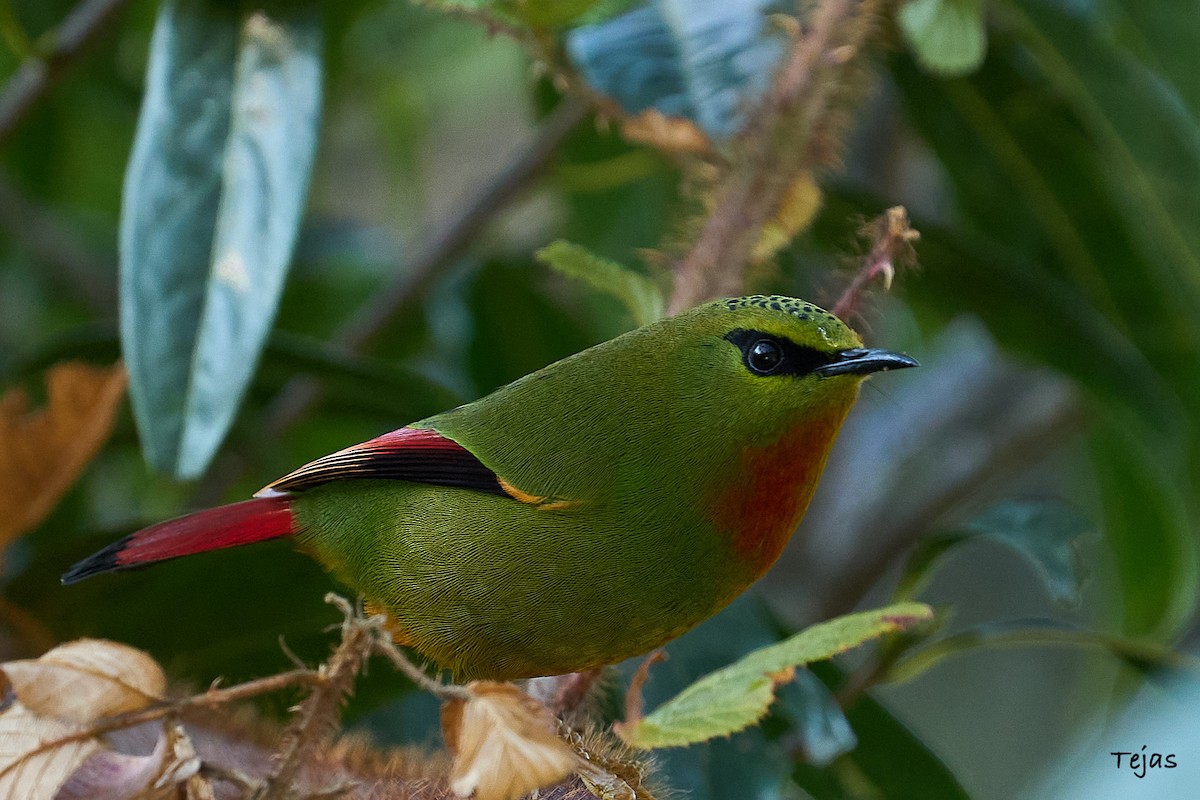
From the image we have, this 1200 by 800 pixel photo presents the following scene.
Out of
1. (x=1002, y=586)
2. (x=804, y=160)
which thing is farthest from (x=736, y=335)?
(x=1002, y=586)

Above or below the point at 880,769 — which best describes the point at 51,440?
above

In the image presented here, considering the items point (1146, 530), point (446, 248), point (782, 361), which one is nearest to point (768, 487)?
point (782, 361)

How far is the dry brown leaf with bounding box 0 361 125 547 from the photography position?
1247 mm

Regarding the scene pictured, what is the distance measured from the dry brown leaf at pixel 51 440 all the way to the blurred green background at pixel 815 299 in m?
0.17

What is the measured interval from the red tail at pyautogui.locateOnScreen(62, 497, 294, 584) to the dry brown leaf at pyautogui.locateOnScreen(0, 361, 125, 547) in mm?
167

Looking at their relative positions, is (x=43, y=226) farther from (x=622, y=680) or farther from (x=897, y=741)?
(x=897, y=741)

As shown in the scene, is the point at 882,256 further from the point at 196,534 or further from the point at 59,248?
the point at 59,248

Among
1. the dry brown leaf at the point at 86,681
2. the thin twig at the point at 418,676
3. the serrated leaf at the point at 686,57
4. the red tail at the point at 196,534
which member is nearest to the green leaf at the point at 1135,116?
the serrated leaf at the point at 686,57

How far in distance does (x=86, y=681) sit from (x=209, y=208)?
772mm

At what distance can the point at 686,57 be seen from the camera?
1.54 metres

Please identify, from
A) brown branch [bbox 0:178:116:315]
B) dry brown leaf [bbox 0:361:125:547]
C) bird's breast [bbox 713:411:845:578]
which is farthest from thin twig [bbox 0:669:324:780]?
brown branch [bbox 0:178:116:315]

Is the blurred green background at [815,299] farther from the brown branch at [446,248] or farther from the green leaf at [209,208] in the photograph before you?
the green leaf at [209,208]

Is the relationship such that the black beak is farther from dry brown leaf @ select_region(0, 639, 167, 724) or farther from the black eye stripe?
dry brown leaf @ select_region(0, 639, 167, 724)

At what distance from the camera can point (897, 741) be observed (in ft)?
4.85
